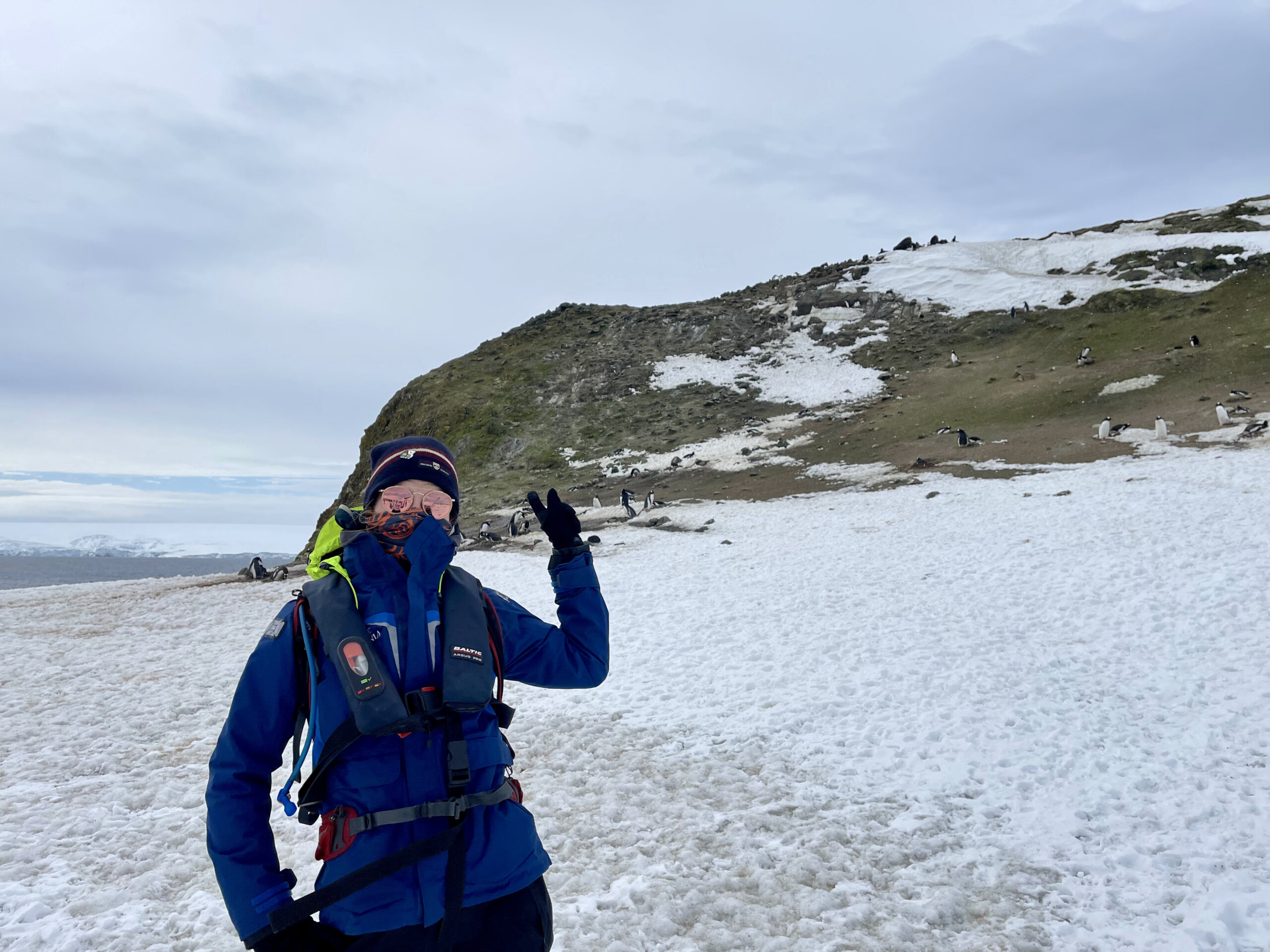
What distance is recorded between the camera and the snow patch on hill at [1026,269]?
4500 centimetres

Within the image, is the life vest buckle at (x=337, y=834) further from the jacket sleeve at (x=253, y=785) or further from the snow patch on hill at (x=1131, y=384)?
the snow patch on hill at (x=1131, y=384)

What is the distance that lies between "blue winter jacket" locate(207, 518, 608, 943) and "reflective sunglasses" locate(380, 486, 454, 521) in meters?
0.24

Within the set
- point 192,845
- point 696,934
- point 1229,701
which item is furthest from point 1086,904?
point 192,845

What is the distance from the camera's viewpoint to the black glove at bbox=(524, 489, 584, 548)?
354 cm

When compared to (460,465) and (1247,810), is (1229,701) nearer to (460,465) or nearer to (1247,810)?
(1247,810)

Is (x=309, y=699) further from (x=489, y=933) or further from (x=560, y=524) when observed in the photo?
(x=560, y=524)

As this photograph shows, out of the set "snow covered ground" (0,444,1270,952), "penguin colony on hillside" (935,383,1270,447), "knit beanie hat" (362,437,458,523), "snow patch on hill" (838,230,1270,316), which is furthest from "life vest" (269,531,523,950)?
"snow patch on hill" (838,230,1270,316)

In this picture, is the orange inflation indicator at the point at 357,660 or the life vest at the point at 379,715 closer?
the life vest at the point at 379,715

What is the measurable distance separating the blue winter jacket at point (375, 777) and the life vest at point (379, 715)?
4 centimetres

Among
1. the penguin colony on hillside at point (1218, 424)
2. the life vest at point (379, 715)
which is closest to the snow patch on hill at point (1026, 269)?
the penguin colony on hillside at point (1218, 424)

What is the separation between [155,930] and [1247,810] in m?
9.50

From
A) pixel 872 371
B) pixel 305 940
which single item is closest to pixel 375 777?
pixel 305 940

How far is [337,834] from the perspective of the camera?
7.99ft

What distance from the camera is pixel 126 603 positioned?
23391 millimetres
